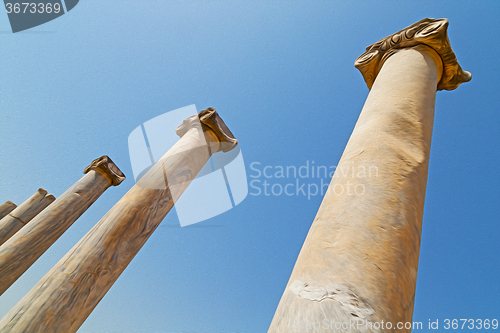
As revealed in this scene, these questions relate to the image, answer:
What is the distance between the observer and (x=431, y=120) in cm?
909

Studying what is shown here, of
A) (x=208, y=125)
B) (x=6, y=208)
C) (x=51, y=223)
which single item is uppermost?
(x=208, y=125)

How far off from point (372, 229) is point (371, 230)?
1.3 inches

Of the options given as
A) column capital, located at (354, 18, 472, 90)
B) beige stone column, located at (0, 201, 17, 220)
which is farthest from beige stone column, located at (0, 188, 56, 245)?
column capital, located at (354, 18, 472, 90)

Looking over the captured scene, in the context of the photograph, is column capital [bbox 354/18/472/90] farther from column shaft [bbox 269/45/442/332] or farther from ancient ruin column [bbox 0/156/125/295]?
ancient ruin column [bbox 0/156/125/295]

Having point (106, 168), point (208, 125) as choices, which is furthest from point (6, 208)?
point (208, 125)

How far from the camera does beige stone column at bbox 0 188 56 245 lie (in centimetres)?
2578

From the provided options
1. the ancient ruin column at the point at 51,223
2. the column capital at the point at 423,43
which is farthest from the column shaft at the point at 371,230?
the ancient ruin column at the point at 51,223

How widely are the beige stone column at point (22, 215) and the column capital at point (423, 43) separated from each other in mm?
30902

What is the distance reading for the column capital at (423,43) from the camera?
1122 cm

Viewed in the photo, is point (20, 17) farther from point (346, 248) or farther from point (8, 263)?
point (346, 248)

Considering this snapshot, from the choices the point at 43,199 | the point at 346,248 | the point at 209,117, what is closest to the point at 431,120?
the point at 346,248

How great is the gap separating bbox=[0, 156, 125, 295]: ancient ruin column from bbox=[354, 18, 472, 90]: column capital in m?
22.8

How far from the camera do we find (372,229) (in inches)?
217

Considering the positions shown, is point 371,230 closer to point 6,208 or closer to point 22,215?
point 22,215
